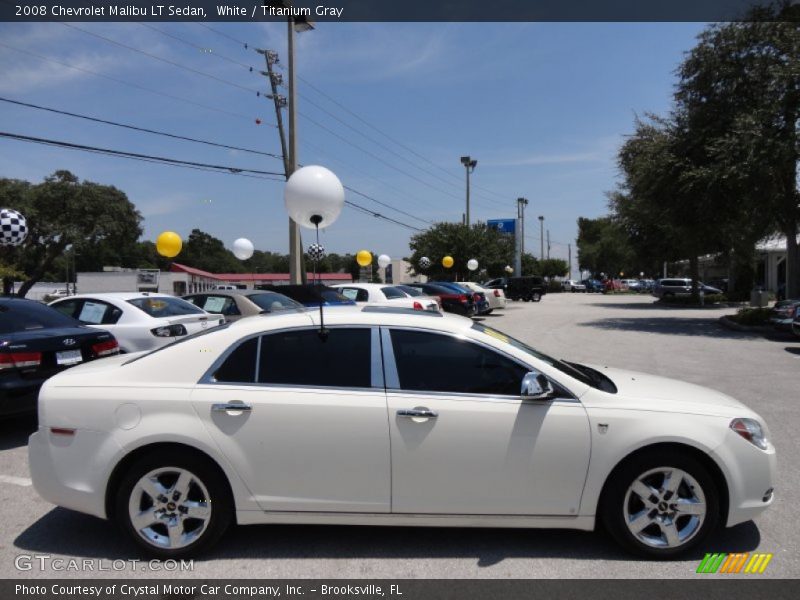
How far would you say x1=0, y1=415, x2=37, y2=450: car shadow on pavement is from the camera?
20.2 feet

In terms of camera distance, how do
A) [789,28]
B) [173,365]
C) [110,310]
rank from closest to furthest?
[173,365]
[110,310]
[789,28]

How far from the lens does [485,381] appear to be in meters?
3.65

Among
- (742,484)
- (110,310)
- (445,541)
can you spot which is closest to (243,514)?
(445,541)

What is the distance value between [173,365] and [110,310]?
5.67 metres

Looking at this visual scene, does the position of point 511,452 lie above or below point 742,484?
above

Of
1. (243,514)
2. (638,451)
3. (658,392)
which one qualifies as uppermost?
(658,392)

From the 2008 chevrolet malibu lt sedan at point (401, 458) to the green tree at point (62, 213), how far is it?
51344 mm

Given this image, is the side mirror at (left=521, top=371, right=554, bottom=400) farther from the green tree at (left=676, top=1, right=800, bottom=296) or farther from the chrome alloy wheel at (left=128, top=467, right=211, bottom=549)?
the green tree at (left=676, top=1, right=800, bottom=296)

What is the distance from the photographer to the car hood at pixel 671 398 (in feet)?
11.8

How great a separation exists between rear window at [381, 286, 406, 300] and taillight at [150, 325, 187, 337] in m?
8.78

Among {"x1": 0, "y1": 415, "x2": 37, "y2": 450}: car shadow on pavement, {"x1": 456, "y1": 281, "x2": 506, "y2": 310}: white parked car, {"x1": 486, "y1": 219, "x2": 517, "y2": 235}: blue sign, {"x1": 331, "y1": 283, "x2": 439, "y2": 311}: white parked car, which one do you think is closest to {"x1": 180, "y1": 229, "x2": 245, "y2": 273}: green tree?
{"x1": 486, "y1": 219, "x2": 517, "y2": 235}: blue sign

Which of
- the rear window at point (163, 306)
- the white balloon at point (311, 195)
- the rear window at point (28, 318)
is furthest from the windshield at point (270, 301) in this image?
the white balloon at point (311, 195)
